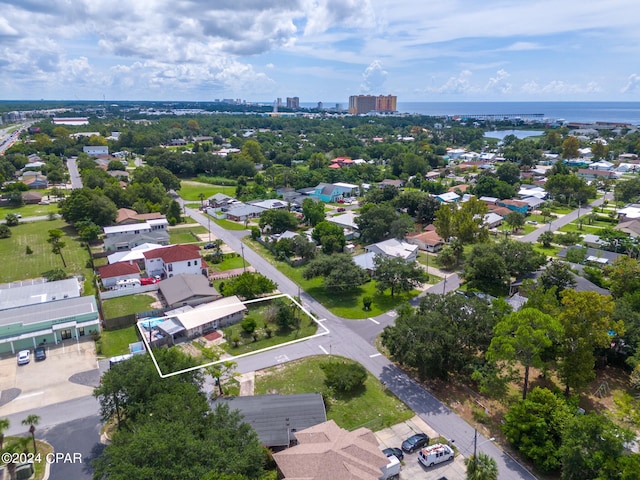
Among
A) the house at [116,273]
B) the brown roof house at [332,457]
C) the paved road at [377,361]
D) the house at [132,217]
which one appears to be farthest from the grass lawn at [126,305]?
the house at [132,217]

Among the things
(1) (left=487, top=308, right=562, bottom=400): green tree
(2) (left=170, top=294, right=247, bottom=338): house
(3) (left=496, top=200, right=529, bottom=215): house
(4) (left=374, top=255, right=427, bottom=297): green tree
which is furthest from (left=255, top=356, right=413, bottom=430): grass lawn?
(3) (left=496, top=200, right=529, bottom=215): house

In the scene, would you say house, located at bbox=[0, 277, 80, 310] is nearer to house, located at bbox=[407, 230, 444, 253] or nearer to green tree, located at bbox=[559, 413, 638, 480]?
green tree, located at bbox=[559, 413, 638, 480]

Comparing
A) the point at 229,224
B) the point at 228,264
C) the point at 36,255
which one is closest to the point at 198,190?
the point at 229,224

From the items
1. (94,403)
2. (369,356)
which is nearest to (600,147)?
(369,356)

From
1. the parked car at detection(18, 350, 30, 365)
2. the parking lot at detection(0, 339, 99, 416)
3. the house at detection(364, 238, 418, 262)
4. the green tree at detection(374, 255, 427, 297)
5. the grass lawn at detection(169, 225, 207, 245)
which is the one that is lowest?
the parking lot at detection(0, 339, 99, 416)

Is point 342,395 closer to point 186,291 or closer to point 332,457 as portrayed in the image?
point 332,457
